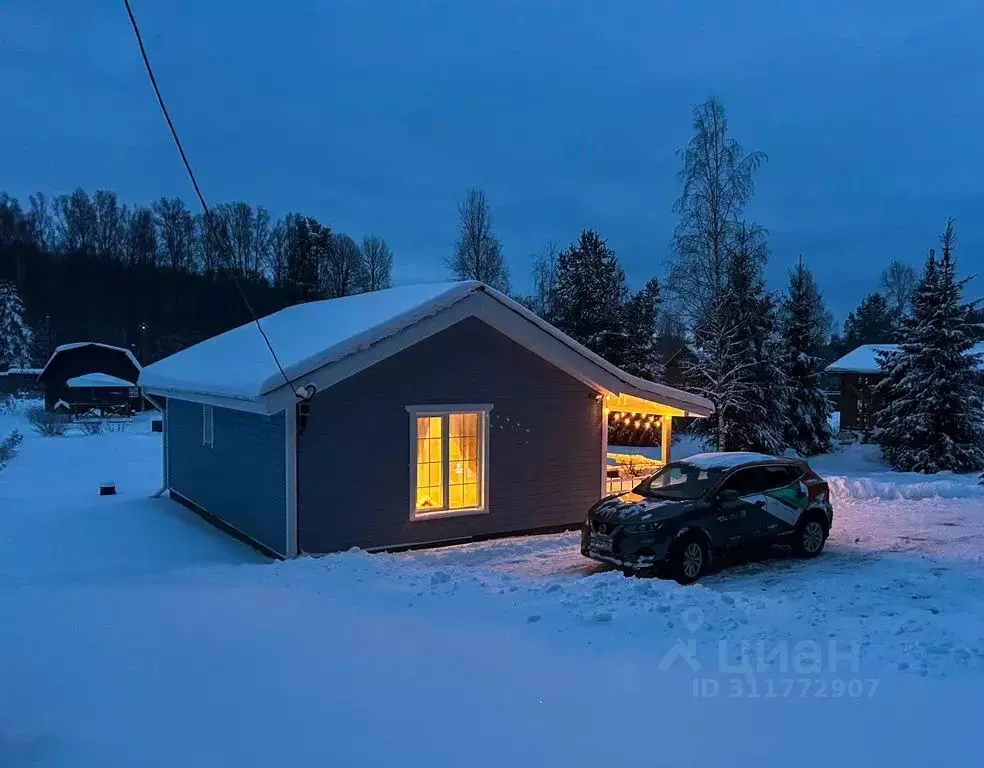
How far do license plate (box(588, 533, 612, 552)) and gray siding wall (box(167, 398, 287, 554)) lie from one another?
4394mm

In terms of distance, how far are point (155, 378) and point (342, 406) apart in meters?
7.05

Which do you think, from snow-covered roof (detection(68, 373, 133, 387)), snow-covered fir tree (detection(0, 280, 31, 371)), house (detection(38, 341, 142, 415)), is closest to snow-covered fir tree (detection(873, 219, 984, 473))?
house (detection(38, 341, 142, 415))

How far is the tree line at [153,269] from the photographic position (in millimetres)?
55062

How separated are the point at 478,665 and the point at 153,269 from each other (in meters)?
68.2

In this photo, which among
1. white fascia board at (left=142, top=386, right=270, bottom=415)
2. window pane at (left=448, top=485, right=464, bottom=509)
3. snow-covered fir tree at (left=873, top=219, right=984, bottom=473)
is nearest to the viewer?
white fascia board at (left=142, top=386, right=270, bottom=415)

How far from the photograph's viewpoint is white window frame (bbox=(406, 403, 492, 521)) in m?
11.9

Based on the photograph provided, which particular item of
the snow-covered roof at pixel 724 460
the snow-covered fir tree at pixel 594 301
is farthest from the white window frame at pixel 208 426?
the snow-covered fir tree at pixel 594 301

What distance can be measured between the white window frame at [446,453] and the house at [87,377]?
112 ft

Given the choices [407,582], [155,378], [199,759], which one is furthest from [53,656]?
[155,378]

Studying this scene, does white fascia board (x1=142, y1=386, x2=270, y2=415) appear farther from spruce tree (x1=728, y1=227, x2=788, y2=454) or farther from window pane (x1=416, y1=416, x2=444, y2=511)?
spruce tree (x1=728, y1=227, x2=788, y2=454)

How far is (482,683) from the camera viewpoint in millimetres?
5293

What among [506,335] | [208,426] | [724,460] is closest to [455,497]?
[506,335]

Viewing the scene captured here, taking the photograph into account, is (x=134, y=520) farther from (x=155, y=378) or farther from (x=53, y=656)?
(x=53, y=656)

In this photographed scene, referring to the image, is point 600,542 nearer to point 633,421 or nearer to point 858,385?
point 633,421
